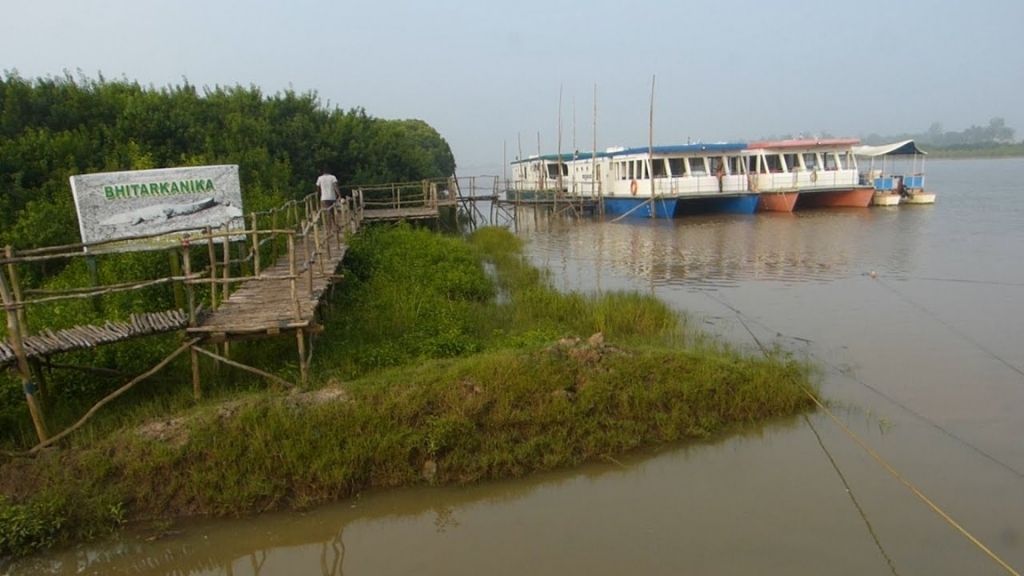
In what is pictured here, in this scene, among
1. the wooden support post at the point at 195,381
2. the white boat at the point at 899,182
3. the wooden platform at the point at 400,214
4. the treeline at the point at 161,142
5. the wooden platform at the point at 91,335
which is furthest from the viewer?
the white boat at the point at 899,182

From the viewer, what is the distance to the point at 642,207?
1064 inches

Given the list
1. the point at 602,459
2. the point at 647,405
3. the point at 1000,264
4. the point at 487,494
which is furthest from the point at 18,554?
the point at 1000,264

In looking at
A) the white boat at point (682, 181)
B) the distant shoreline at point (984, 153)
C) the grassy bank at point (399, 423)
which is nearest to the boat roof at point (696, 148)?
the white boat at point (682, 181)

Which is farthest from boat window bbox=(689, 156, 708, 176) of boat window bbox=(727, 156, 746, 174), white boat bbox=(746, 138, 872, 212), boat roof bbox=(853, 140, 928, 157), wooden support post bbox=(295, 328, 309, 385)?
wooden support post bbox=(295, 328, 309, 385)

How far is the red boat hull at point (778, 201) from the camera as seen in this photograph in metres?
26.7

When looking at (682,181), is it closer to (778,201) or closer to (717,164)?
(717,164)

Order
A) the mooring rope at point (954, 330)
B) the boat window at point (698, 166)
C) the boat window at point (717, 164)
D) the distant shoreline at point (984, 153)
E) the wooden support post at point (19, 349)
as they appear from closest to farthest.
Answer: the wooden support post at point (19, 349)
the mooring rope at point (954, 330)
the boat window at point (698, 166)
the boat window at point (717, 164)
the distant shoreline at point (984, 153)

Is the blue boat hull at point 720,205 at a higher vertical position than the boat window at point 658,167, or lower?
lower

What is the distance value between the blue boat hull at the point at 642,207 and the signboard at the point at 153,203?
772 inches

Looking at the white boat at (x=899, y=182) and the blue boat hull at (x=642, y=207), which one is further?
the white boat at (x=899, y=182)

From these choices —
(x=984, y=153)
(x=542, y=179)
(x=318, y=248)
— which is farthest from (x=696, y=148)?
(x=984, y=153)

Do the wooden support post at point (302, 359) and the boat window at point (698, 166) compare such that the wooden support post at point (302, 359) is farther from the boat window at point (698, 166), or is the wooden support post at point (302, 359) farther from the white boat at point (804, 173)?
the white boat at point (804, 173)

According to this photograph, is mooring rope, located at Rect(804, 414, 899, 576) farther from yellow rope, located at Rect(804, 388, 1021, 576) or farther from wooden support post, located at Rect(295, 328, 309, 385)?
wooden support post, located at Rect(295, 328, 309, 385)

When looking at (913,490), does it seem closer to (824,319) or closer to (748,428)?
(748,428)
